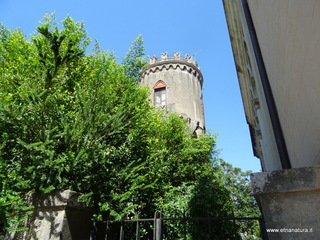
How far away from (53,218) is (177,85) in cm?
1979

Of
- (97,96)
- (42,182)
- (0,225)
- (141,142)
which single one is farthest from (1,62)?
(0,225)

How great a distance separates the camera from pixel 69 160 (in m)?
4.10

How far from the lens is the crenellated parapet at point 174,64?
75.9 feet

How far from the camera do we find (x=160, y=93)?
22.2 metres

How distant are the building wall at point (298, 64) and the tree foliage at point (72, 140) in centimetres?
210

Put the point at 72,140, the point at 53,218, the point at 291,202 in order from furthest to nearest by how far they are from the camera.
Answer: the point at 72,140 → the point at 53,218 → the point at 291,202

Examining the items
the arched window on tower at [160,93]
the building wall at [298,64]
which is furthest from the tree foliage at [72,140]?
the arched window on tower at [160,93]

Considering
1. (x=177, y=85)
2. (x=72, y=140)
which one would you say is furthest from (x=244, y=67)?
(x=177, y=85)

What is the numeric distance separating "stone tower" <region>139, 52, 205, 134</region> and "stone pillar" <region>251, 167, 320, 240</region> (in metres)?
17.4

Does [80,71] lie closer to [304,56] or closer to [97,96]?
[97,96]

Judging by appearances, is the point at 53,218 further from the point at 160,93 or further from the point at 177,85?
the point at 177,85

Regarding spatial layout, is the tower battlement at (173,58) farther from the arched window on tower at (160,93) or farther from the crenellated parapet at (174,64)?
the arched window on tower at (160,93)

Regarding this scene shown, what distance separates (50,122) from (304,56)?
4576 mm

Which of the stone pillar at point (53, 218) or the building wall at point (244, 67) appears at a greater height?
the building wall at point (244, 67)
